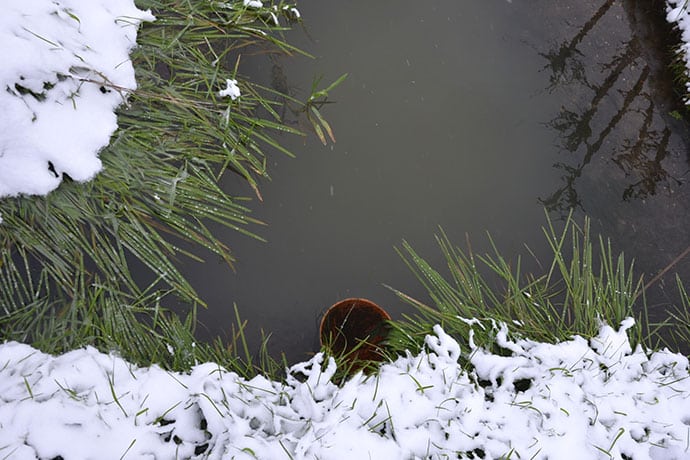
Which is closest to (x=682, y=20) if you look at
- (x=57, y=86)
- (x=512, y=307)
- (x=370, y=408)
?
(x=512, y=307)

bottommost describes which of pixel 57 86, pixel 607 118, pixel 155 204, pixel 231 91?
pixel 155 204

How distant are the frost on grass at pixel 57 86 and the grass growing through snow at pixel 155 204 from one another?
6 cm

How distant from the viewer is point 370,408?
147 cm

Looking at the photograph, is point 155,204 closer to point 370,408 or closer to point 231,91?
point 231,91

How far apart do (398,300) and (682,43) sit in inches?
77.4

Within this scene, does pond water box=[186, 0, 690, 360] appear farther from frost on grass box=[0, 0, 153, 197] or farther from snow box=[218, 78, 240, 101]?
frost on grass box=[0, 0, 153, 197]

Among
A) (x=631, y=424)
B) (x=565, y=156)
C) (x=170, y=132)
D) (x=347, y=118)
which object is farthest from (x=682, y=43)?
(x=170, y=132)

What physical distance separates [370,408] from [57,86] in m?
1.50

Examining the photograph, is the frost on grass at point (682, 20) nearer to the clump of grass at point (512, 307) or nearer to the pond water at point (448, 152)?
the pond water at point (448, 152)

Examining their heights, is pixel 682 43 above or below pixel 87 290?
above

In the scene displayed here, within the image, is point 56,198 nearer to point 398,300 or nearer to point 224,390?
point 224,390

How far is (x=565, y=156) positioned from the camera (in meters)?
2.25

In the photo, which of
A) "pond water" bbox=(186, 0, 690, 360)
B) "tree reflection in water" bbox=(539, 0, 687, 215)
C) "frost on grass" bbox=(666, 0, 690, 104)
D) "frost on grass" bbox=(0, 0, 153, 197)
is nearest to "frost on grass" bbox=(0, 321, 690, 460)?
"pond water" bbox=(186, 0, 690, 360)

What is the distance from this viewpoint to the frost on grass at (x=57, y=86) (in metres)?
1.55
